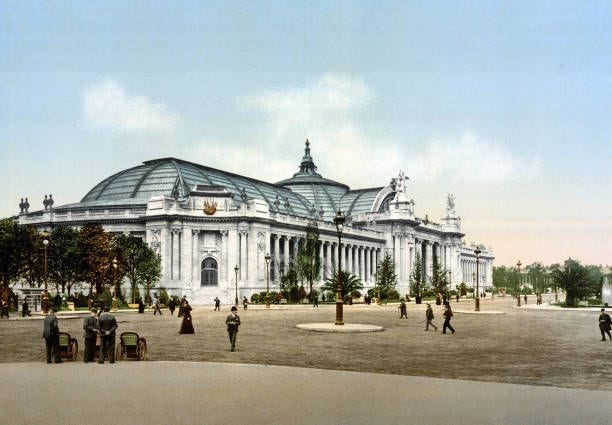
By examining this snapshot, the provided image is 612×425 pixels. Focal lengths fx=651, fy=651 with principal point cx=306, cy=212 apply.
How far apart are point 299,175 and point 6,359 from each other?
141449 millimetres

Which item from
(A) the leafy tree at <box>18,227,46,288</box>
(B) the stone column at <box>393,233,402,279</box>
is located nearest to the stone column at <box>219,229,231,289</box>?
(A) the leafy tree at <box>18,227,46,288</box>

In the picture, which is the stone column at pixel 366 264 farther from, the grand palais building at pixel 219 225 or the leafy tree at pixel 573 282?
the leafy tree at pixel 573 282

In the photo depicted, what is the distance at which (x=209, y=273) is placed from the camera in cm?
9275

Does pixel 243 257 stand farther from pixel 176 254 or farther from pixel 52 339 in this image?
pixel 52 339

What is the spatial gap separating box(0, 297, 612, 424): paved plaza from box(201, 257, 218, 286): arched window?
62549 mm

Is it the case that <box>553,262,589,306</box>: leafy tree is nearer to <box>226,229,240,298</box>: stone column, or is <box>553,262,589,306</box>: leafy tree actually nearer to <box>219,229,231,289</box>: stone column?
<box>226,229,240,298</box>: stone column

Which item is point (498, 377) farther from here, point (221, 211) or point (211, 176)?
point (211, 176)

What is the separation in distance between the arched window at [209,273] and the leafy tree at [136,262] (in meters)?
10.2

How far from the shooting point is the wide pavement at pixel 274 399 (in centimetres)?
1230

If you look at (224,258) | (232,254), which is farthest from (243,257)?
(224,258)

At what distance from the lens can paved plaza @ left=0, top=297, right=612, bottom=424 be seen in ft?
41.9

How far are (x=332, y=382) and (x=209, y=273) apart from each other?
255ft

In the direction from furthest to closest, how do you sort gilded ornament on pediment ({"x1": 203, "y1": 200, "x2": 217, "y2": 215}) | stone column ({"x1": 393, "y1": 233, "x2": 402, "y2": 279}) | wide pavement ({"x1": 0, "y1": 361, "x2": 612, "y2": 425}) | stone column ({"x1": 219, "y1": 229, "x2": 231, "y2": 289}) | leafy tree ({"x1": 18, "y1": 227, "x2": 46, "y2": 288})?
stone column ({"x1": 393, "y1": 233, "x2": 402, "y2": 279}) → stone column ({"x1": 219, "y1": 229, "x2": 231, "y2": 289}) → gilded ornament on pediment ({"x1": 203, "y1": 200, "x2": 217, "y2": 215}) → leafy tree ({"x1": 18, "y1": 227, "x2": 46, "y2": 288}) → wide pavement ({"x1": 0, "y1": 361, "x2": 612, "y2": 425})

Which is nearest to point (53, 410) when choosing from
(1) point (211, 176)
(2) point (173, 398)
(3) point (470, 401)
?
(2) point (173, 398)
